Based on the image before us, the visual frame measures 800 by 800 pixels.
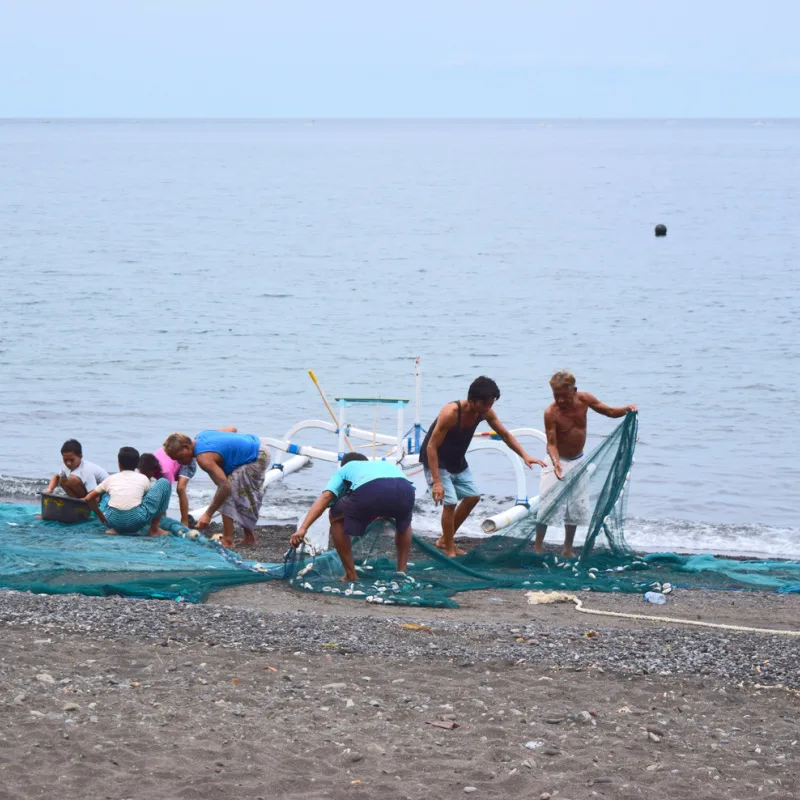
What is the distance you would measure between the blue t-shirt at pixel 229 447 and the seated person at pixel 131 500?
0.44 meters

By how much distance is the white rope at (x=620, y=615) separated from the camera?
299 inches

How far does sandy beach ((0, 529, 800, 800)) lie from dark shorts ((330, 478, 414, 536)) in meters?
0.73

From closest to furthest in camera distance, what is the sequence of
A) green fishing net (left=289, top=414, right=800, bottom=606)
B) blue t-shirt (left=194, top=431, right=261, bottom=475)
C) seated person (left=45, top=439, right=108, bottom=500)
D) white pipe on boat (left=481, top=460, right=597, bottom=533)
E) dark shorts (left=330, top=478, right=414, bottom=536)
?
1. dark shorts (left=330, top=478, right=414, bottom=536)
2. green fishing net (left=289, top=414, right=800, bottom=606)
3. blue t-shirt (left=194, top=431, right=261, bottom=475)
4. seated person (left=45, top=439, right=108, bottom=500)
5. white pipe on boat (left=481, top=460, right=597, bottom=533)

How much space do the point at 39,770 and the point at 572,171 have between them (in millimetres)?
112491

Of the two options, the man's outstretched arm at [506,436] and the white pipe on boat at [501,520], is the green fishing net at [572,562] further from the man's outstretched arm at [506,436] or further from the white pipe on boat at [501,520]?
the white pipe on boat at [501,520]

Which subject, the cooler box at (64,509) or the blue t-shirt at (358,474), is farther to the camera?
the cooler box at (64,509)

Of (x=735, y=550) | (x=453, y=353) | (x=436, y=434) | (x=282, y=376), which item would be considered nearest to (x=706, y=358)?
(x=453, y=353)

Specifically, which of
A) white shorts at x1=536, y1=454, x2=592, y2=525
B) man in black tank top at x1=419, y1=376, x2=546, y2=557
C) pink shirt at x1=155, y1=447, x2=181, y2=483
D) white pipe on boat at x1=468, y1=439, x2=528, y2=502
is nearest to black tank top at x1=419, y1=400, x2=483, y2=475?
man in black tank top at x1=419, y1=376, x2=546, y2=557

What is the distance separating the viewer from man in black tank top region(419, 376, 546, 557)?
9484mm

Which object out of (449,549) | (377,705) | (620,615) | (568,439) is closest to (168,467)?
(449,549)

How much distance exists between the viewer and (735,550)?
41.6 feet

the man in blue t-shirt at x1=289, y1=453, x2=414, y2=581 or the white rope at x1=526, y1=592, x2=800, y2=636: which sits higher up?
the man in blue t-shirt at x1=289, y1=453, x2=414, y2=581

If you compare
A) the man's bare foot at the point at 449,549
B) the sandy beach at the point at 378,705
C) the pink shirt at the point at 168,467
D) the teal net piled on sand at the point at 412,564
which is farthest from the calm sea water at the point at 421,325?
the sandy beach at the point at 378,705

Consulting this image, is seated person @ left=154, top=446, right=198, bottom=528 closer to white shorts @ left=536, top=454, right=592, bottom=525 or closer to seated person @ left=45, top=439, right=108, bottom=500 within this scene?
seated person @ left=45, top=439, right=108, bottom=500
